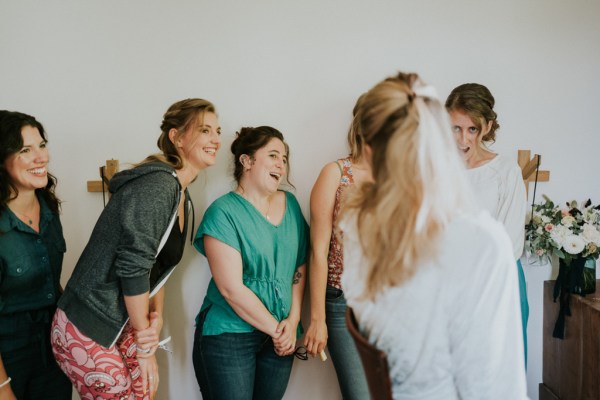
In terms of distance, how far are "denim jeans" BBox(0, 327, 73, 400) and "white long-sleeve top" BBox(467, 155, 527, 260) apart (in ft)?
5.74

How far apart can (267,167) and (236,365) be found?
0.79m

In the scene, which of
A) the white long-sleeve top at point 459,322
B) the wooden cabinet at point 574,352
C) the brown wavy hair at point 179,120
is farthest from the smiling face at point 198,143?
the wooden cabinet at point 574,352

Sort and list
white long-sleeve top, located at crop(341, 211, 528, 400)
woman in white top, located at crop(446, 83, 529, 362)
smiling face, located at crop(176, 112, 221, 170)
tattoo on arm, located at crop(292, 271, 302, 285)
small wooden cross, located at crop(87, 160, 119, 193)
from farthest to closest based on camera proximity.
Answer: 1. small wooden cross, located at crop(87, 160, 119, 193)
2. tattoo on arm, located at crop(292, 271, 302, 285)
3. woman in white top, located at crop(446, 83, 529, 362)
4. smiling face, located at crop(176, 112, 221, 170)
5. white long-sleeve top, located at crop(341, 211, 528, 400)

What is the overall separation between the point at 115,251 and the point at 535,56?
200cm

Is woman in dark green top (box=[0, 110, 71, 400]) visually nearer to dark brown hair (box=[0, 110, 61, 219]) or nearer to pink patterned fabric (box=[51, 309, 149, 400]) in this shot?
dark brown hair (box=[0, 110, 61, 219])

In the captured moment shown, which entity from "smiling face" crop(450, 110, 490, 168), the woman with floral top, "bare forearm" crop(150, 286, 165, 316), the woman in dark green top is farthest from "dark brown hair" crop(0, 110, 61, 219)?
"smiling face" crop(450, 110, 490, 168)

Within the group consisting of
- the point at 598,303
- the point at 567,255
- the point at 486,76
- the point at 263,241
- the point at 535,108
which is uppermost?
the point at 486,76

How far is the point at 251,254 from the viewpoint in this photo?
5.29 ft

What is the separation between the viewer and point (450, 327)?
2.64 feet

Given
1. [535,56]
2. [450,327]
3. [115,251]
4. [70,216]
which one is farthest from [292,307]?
[535,56]

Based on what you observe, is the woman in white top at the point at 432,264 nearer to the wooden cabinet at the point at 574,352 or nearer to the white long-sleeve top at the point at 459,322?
the white long-sleeve top at the point at 459,322

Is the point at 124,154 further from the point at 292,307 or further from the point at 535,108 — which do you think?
the point at 535,108

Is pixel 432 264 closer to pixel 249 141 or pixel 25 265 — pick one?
pixel 249 141

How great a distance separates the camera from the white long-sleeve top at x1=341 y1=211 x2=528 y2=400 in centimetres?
76
